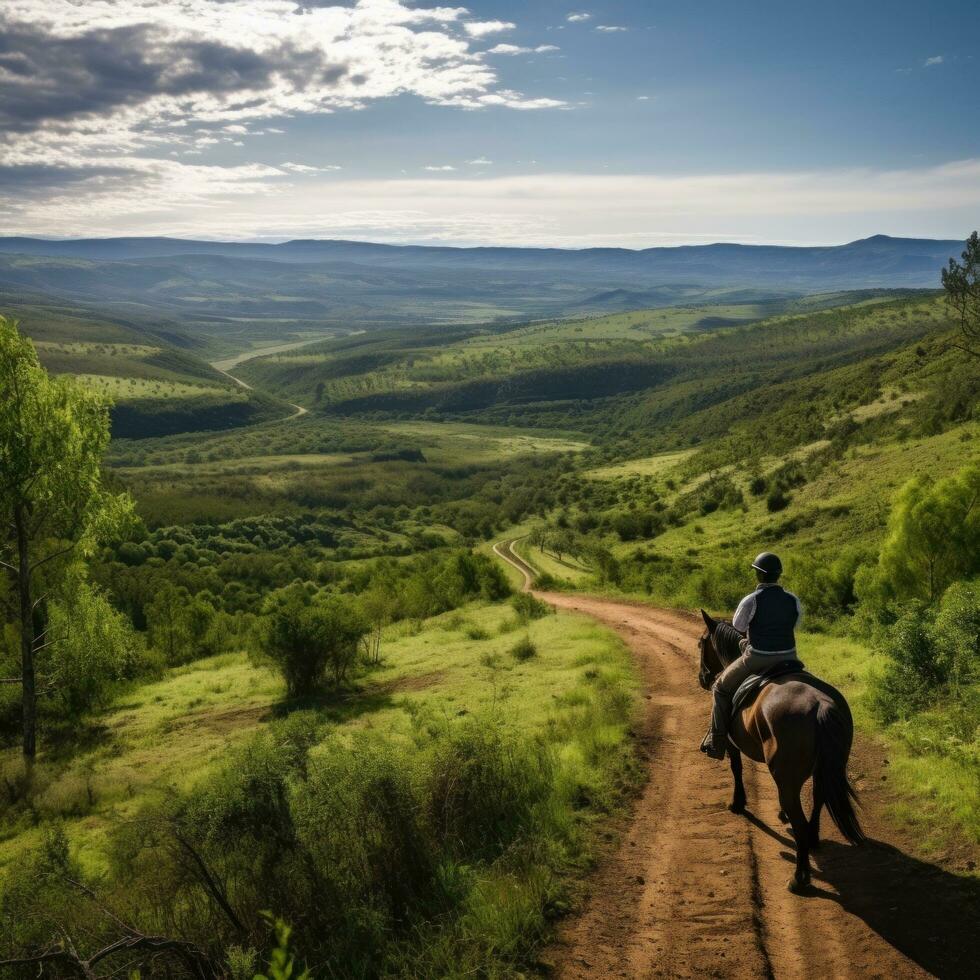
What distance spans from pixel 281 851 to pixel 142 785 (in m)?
10.7

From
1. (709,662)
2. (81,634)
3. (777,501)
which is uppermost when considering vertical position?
(709,662)

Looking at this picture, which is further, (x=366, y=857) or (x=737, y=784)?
(x=737, y=784)

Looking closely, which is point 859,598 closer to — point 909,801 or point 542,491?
point 909,801

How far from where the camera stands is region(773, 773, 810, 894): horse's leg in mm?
8195

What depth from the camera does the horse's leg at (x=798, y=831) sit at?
26.9ft

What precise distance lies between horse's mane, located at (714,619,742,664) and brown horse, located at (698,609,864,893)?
1264 mm

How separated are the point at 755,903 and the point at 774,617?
11.5 feet

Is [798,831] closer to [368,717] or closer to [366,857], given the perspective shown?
[366,857]

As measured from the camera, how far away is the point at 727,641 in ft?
35.6

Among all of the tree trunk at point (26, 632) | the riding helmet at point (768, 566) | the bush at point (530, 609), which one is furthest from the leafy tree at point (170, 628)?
the riding helmet at point (768, 566)

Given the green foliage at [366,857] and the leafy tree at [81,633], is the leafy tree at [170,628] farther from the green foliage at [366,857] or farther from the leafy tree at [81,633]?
the green foliage at [366,857]

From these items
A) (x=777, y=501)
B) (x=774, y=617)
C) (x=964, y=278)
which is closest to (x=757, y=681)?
(x=774, y=617)

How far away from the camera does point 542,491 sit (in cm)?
11188

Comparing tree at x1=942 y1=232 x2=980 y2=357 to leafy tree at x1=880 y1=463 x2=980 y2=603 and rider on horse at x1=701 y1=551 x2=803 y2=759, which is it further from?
rider on horse at x1=701 y1=551 x2=803 y2=759
